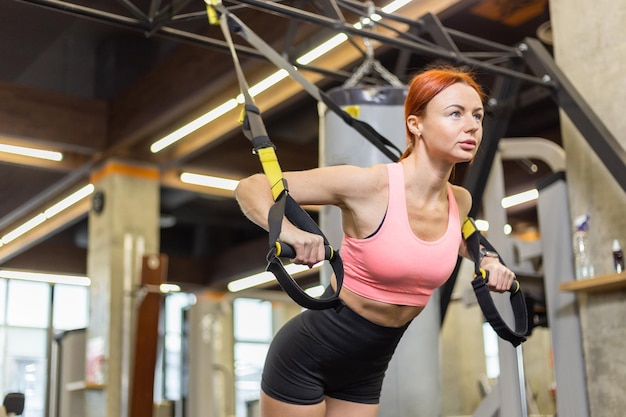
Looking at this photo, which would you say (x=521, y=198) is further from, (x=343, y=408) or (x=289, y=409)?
(x=289, y=409)

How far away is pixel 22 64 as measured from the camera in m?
5.05

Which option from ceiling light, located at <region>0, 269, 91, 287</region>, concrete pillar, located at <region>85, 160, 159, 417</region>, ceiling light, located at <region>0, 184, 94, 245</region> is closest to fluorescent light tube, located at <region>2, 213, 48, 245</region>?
ceiling light, located at <region>0, 184, 94, 245</region>

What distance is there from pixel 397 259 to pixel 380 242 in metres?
0.05

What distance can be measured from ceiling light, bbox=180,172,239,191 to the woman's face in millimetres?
6752

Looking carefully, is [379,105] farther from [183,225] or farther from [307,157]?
[183,225]

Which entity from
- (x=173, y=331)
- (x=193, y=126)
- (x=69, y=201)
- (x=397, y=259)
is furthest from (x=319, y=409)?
(x=173, y=331)

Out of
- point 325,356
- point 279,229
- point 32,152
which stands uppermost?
point 32,152

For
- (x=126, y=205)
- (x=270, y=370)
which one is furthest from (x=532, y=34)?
(x=270, y=370)

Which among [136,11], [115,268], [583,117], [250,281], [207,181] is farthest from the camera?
[250,281]

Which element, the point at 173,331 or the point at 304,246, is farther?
the point at 173,331

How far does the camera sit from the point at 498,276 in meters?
1.93

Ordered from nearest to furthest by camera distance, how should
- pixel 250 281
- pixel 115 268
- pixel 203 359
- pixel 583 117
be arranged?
pixel 583 117, pixel 203 359, pixel 115 268, pixel 250 281

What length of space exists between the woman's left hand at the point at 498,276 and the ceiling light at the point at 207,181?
6.66 meters

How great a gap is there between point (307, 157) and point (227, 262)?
4.82 m
